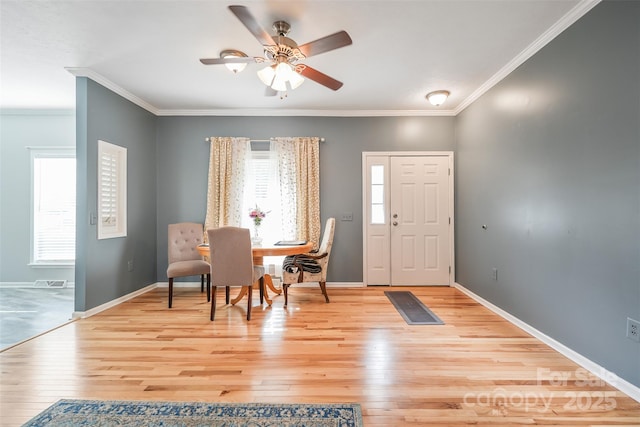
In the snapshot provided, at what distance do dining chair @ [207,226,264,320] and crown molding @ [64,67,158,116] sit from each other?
233cm

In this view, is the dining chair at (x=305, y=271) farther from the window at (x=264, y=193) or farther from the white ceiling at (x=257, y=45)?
the white ceiling at (x=257, y=45)

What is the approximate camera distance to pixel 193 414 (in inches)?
69.3

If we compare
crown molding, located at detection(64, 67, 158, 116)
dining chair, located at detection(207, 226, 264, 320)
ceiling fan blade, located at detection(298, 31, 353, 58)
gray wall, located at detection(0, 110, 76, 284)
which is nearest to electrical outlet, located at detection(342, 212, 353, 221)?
dining chair, located at detection(207, 226, 264, 320)

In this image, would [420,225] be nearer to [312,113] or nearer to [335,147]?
[335,147]

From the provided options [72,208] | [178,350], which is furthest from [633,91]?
[72,208]

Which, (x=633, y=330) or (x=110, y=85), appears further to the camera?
(x=110, y=85)

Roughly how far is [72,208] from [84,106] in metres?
2.26

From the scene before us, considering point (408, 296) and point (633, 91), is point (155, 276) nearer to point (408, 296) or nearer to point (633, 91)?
point (408, 296)

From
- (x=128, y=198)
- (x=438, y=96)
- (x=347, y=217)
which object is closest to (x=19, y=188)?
(x=128, y=198)

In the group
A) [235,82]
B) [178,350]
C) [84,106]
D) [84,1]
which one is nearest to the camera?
[84,1]

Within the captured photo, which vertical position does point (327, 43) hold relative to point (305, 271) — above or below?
above

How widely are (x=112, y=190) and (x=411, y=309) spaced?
409cm

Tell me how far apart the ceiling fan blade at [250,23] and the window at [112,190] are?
2.65 m

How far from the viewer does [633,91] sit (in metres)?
1.94
